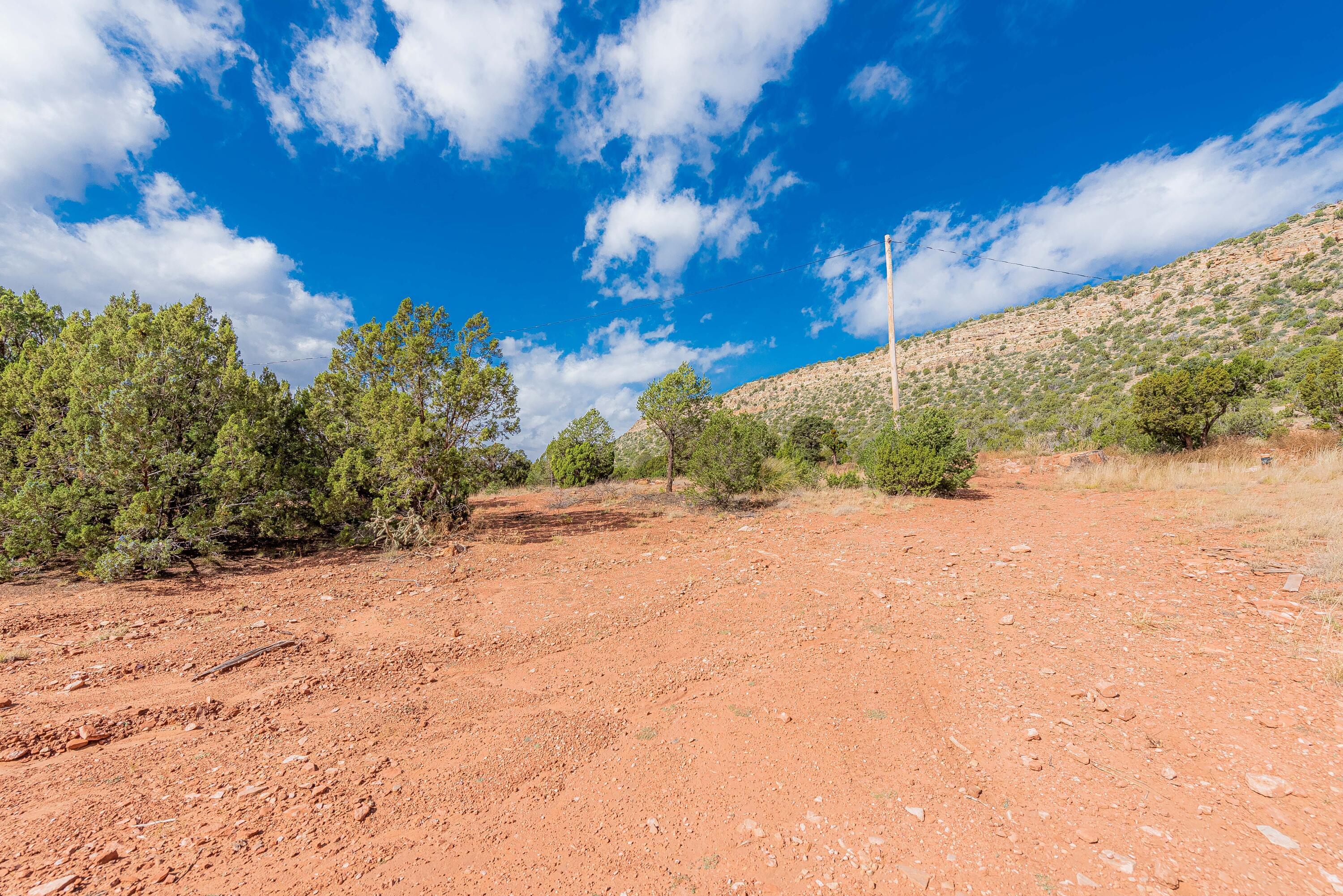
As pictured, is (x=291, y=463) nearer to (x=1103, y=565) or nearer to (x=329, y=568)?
(x=329, y=568)

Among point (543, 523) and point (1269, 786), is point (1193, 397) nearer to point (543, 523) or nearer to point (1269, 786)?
point (1269, 786)

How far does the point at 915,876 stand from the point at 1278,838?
164 centimetres

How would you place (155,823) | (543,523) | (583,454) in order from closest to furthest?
1. (155,823)
2. (543,523)
3. (583,454)

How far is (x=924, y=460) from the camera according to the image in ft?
47.2

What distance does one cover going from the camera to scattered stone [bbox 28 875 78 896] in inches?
82.7

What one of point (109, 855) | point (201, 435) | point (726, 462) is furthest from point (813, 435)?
point (109, 855)

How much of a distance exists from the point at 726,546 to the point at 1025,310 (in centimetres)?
4606

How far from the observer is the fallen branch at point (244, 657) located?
4516mm

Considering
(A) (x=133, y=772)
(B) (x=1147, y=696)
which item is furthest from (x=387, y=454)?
(B) (x=1147, y=696)

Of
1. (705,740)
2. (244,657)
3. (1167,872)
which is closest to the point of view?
(1167,872)

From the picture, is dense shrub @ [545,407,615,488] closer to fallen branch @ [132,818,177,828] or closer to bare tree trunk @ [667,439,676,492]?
bare tree trunk @ [667,439,676,492]

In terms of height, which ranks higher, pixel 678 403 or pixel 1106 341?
pixel 1106 341

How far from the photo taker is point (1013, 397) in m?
31.0

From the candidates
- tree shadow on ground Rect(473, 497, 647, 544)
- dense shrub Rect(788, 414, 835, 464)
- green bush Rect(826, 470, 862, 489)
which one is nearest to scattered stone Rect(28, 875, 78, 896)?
tree shadow on ground Rect(473, 497, 647, 544)
